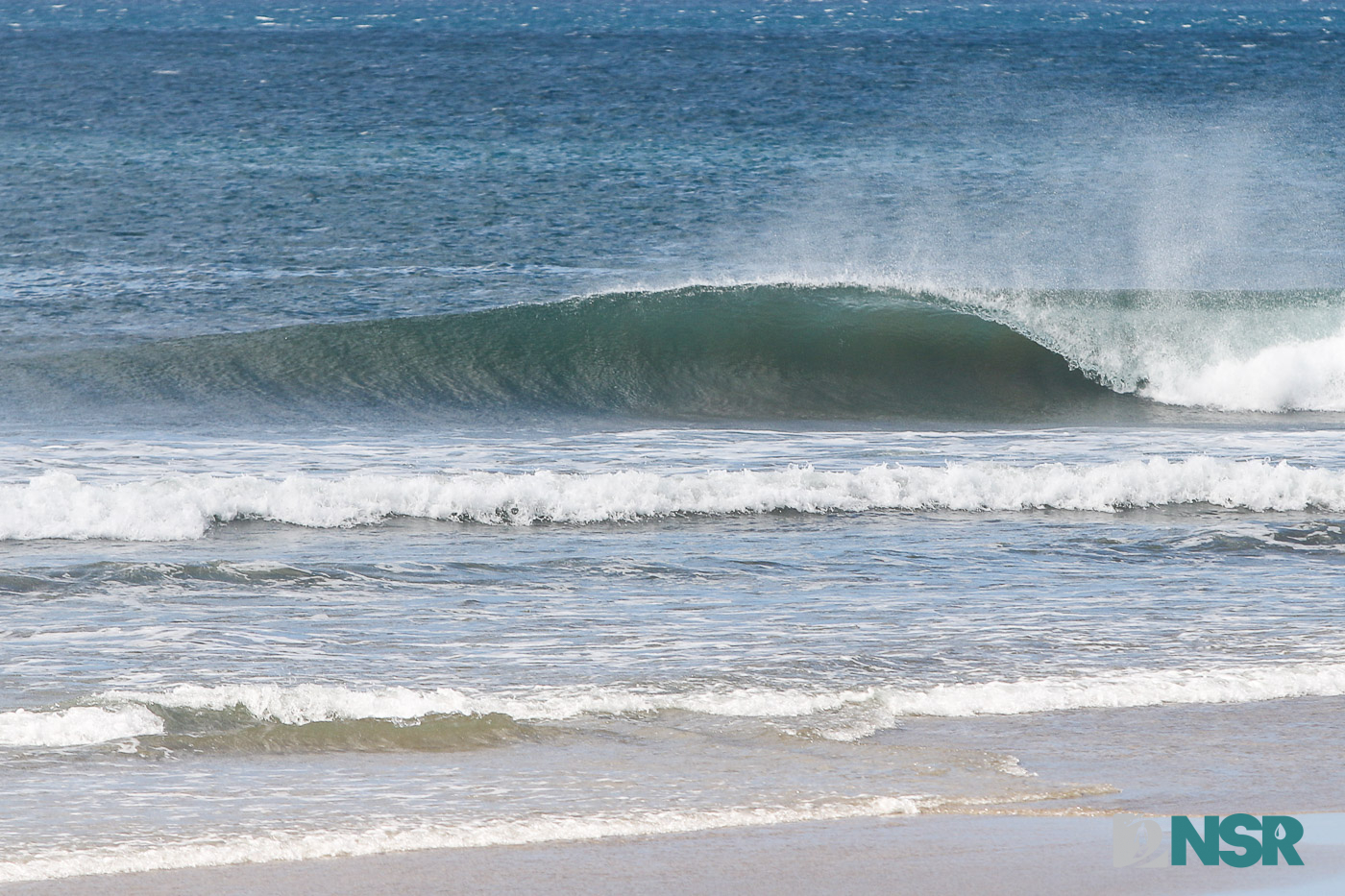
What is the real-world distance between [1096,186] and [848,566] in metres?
21.8

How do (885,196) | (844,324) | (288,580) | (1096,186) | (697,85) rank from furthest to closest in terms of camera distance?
(697,85) → (1096,186) → (885,196) → (844,324) → (288,580)

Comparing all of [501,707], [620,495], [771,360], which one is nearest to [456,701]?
[501,707]

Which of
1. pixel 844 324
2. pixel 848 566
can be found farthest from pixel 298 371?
pixel 848 566

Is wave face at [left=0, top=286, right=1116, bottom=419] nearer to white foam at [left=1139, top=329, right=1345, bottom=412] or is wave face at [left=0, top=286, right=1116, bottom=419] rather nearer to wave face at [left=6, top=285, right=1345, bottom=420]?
wave face at [left=6, top=285, right=1345, bottom=420]

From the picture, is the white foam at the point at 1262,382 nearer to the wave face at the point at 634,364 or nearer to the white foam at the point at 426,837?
the wave face at the point at 634,364

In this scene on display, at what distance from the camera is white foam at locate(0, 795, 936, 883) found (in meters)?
3.55

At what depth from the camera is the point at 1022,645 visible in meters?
5.59

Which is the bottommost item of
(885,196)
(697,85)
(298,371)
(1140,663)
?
(1140,663)

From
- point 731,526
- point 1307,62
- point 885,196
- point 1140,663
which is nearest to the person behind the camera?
point 1140,663

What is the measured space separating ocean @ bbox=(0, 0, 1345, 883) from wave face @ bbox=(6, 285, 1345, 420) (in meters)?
0.07

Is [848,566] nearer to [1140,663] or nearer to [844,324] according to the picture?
[1140,663]

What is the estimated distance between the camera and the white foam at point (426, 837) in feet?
11.7

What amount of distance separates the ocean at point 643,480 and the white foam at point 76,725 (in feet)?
0.05

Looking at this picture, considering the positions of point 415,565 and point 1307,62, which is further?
point 1307,62
